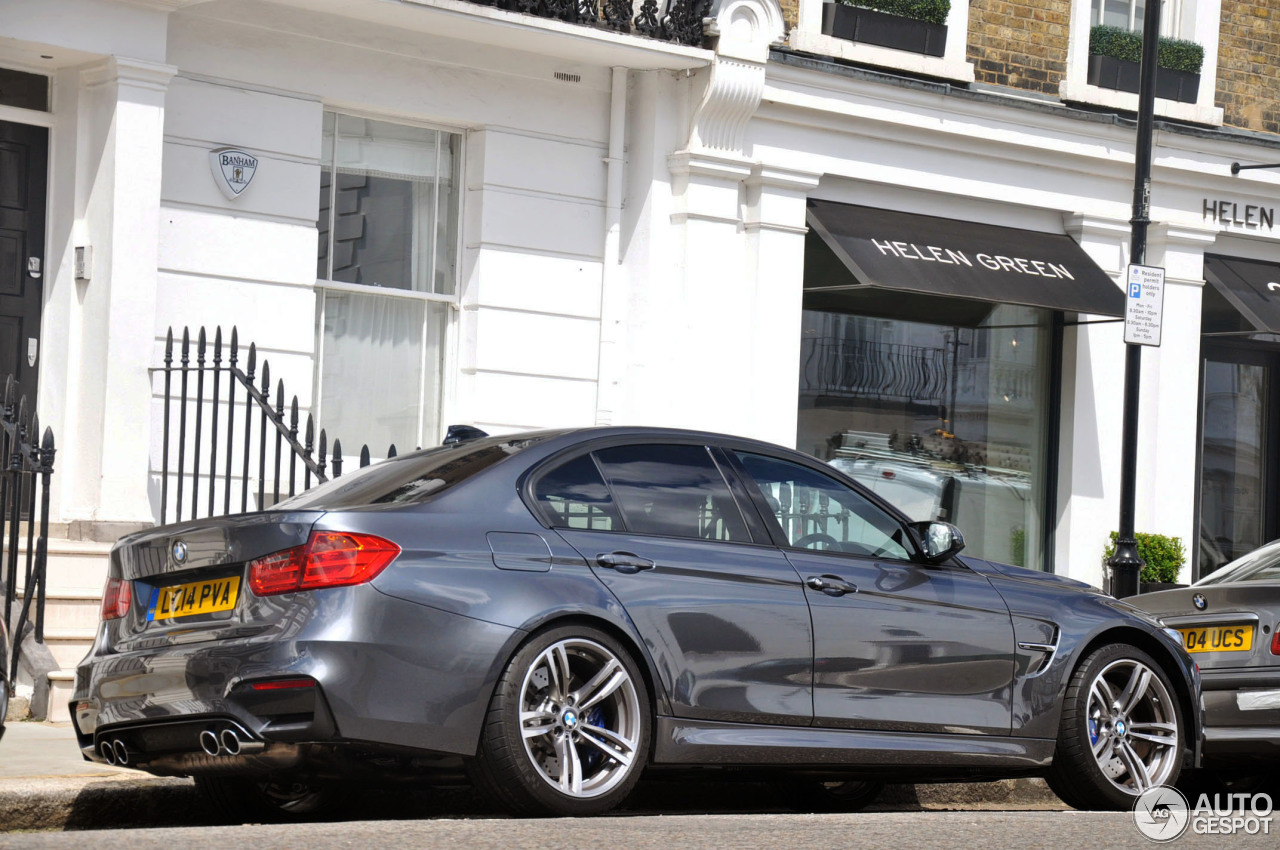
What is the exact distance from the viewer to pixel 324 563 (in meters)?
5.79

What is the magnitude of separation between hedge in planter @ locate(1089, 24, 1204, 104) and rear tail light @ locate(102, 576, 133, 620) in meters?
11.7

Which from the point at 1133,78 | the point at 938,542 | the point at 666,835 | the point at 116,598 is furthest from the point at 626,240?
the point at 666,835

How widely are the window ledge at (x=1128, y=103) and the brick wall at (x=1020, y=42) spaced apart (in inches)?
6.1

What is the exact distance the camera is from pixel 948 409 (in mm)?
15594

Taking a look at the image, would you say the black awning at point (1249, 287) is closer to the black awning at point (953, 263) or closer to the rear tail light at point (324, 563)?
the black awning at point (953, 263)

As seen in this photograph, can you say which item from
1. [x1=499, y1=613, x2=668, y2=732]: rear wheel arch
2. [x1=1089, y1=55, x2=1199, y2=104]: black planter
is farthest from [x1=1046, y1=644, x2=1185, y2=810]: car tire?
[x1=1089, y1=55, x2=1199, y2=104]: black planter

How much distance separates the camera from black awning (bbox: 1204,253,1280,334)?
16.2 m

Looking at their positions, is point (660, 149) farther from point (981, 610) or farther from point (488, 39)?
point (981, 610)

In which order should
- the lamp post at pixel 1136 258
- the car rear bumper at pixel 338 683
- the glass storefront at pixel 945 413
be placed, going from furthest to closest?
1. the glass storefront at pixel 945 413
2. the lamp post at pixel 1136 258
3. the car rear bumper at pixel 338 683

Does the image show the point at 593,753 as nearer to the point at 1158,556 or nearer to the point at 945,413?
the point at 945,413

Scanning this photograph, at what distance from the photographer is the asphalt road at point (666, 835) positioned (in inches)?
205

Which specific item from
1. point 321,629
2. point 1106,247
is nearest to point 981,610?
point 321,629

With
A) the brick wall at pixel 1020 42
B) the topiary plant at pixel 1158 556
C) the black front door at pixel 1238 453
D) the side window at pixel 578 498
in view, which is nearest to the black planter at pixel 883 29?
the brick wall at pixel 1020 42

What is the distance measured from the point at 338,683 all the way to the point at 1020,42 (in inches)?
455
